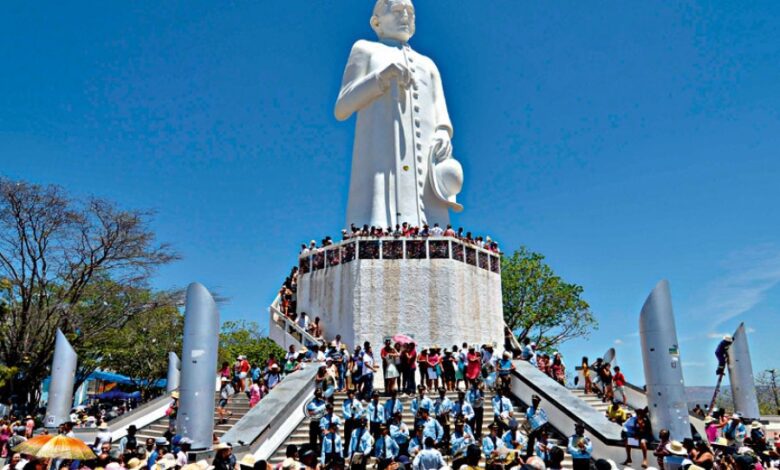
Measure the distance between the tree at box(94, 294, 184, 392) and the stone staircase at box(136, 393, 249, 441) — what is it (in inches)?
768

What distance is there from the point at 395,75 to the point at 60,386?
52.2ft

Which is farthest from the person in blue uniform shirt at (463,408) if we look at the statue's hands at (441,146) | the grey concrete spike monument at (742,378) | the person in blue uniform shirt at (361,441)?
the statue's hands at (441,146)

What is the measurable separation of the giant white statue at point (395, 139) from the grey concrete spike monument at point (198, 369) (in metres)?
12.5

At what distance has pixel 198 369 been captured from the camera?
10.5m

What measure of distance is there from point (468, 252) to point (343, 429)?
10024 millimetres

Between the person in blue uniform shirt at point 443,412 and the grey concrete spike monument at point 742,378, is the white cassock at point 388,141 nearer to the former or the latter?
the person in blue uniform shirt at point 443,412

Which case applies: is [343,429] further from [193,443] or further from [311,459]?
[311,459]

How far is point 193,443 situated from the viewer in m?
10.1

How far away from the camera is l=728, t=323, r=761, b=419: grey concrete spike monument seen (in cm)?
1538

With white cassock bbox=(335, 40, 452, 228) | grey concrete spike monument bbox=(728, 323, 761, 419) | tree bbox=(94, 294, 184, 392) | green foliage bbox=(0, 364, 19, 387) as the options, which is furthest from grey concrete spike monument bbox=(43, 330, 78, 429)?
tree bbox=(94, 294, 184, 392)

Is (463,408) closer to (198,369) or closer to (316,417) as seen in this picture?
(316,417)

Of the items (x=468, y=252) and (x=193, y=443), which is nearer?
(x=193, y=443)

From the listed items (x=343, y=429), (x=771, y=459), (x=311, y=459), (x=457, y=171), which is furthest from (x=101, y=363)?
(x=771, y=459)

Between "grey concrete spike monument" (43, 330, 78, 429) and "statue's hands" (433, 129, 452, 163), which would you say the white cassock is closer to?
"statue's hands" (433, 129, 452, 163)
